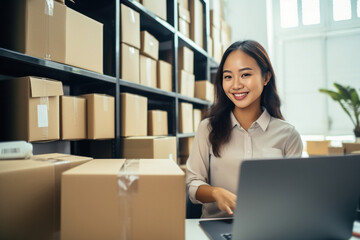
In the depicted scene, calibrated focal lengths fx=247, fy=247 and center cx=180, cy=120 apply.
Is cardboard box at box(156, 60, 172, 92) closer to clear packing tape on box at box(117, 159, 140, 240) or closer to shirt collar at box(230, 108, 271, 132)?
shirt collar at box(230, 108, 271, 132)

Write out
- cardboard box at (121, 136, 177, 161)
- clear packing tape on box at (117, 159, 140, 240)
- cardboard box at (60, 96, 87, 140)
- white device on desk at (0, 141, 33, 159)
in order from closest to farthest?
1. clear packing tape on box at (117, 159, 140, 240)
2. white device on desk at (0, 141, 33, 159)
3. cardboard box at (60, 96, 87, 140)
4. cardboard box at (121, 136, 177, 161)

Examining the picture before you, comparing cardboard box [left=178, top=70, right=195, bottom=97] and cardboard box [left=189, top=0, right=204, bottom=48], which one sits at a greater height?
cardboard box [left=189, top=0, right=204, bottom=48]

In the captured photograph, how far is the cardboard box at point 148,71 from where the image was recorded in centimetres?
161

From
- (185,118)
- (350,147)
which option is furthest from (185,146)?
(350,147)

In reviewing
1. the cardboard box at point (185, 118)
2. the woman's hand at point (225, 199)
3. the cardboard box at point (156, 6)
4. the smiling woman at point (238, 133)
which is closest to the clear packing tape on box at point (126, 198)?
the woman's hand at point (225, 199)

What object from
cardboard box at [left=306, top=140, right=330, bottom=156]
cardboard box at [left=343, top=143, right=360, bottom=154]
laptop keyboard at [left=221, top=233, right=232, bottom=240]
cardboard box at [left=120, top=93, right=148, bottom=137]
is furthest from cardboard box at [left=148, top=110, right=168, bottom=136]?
cardboard box at [left=306, top=140, right=330, bottom=156]

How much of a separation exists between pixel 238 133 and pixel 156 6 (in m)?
1.10

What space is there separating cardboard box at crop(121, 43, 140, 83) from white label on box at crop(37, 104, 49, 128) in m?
0.53

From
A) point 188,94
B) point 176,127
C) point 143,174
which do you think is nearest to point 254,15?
point 188,94

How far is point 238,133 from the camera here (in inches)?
46.8

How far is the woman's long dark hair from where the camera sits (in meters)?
1.15

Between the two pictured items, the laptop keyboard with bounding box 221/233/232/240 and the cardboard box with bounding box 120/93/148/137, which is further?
the cardboard box with bounding box 120/93/148/137

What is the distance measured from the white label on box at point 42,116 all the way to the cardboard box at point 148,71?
2.30ft

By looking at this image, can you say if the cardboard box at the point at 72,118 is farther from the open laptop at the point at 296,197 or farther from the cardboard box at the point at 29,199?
the open laptop at the point at 296,197
